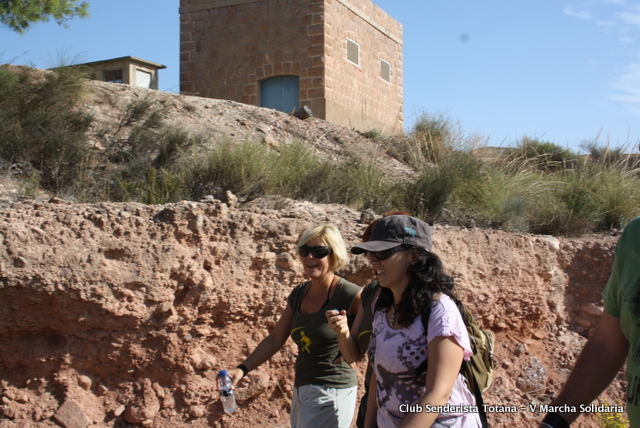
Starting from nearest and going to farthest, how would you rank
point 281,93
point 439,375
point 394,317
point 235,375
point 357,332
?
1. point 439,375
2. point 394,317
3. point 357,332
4. point 235,375
5. point 281,93

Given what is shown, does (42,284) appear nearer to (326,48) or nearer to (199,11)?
(326,48)

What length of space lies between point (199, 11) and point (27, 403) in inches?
540

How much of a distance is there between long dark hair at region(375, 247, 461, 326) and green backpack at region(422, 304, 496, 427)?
0.15 feet

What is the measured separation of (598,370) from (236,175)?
18.2 ft

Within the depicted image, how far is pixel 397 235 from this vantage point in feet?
9.66

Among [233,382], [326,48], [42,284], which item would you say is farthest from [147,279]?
[326,48]

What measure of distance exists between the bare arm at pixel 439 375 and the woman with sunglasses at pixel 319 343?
1.02m

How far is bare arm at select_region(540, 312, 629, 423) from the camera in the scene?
2311 mm

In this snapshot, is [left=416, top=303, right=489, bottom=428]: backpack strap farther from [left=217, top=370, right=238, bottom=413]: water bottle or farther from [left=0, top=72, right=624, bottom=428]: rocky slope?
[left=0, top=72, right=624, bottom=428]: rocky slope

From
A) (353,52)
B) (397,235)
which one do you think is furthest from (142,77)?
(397,235)

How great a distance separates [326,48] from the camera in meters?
15.4

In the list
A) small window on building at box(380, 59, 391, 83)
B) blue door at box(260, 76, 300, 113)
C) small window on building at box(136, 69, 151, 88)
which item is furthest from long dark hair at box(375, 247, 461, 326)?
small window on building at box(136, 69, 151, 88)

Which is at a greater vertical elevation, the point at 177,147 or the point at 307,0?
the point at 307,0

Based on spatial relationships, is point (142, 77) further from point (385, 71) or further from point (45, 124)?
point (45, 124)
